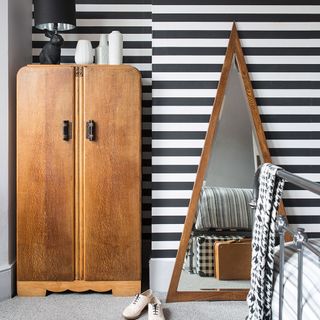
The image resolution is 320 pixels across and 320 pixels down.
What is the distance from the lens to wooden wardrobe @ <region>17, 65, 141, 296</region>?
2.83 meters

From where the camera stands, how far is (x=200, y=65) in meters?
2.96

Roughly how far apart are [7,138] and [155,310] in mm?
1388

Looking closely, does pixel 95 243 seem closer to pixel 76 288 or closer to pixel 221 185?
pixel 76 288

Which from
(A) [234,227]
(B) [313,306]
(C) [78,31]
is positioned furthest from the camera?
(C) [78,31]

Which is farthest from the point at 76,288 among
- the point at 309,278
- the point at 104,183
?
the point at 309,278

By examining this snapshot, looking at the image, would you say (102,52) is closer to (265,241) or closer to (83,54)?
(83,54)

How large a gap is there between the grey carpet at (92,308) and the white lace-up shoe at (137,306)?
0.16ft

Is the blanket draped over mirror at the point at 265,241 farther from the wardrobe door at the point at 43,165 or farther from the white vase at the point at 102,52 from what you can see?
the white vase at the point at 102,52

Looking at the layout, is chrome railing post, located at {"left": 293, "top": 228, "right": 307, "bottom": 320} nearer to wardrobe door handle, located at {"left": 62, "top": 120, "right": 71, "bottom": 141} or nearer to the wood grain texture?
the wood grain texture

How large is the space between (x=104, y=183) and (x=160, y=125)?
→ 0.53 meters

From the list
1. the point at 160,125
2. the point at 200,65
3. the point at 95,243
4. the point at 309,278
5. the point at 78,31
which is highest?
the point at 78,31

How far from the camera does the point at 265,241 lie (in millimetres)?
1581

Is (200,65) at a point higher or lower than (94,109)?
higher

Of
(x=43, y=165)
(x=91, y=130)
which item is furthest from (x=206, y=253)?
(x=43, y=165)
